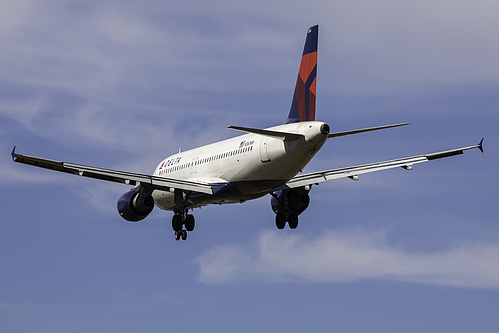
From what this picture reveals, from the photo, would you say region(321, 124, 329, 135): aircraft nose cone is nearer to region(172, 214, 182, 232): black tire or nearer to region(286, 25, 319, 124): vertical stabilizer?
region(286, 25, 319, 124): vertical stabilizer

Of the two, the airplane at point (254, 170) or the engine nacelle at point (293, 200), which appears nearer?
the airplane at point (254, 170)

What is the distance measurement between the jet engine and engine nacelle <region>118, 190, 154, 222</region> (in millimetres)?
7802

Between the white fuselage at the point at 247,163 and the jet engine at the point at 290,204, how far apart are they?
111 inches

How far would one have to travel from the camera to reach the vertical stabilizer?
46.6 metres

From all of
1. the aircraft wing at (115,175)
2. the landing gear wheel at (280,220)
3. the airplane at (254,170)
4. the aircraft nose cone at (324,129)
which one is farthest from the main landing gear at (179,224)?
the aircraft nose cone at (324,129)

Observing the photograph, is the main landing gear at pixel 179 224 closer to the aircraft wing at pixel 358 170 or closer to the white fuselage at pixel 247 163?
the white fuselage at pixel 247 163

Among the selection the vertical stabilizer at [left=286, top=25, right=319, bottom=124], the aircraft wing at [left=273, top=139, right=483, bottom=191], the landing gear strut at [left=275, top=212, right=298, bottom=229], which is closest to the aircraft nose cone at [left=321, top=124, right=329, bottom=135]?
the vertical stabilizer at [left=286, top=25, right=319, bottom=124]

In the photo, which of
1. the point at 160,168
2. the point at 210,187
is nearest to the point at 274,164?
the point at 210,187

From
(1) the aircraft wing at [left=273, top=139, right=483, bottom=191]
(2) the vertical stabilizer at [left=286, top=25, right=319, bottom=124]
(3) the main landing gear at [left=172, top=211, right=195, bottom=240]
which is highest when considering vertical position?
(2) the vertical stabilizer at [left=286, top=25, right=319, bottom=124]

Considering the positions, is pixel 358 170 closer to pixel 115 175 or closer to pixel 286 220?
pixel 286 220

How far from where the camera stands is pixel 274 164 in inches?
1812

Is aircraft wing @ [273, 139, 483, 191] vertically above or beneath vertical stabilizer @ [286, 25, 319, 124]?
beneath

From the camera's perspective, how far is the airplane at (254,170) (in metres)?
44.9

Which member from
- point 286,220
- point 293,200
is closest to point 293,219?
point 286,220
